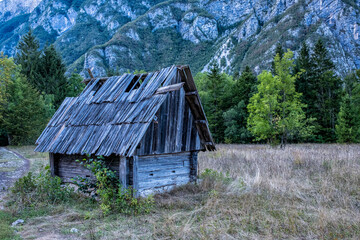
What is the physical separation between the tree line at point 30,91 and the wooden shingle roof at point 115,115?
14830 mm

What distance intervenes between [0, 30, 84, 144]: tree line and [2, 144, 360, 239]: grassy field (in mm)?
19607

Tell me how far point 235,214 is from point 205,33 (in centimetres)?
15774

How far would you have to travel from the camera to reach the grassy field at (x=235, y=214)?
5535 millimetres

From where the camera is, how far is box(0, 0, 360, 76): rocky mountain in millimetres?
94562

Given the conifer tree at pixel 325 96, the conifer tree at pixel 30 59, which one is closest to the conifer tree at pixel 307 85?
the conifer tree at pixel 325 96

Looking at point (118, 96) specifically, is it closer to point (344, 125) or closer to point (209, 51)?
point (344, 125)

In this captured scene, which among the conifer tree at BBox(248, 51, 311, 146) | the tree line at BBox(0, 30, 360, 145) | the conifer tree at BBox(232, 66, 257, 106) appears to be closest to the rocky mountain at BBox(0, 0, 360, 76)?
the tree line at BBox(0, 30, 360, 145)

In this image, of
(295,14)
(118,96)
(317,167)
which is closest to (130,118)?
(118,96)

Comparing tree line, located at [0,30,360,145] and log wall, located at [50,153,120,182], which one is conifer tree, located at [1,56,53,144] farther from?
log wall, located at [50,153,120,182]

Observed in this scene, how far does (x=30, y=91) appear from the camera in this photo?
32750 mm

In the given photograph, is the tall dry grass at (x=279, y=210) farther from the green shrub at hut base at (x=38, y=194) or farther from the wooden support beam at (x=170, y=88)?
the green shrub at hut base at (x=38, y=194)

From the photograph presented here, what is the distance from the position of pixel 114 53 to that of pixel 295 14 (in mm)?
80254

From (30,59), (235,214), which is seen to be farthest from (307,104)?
(30,59)

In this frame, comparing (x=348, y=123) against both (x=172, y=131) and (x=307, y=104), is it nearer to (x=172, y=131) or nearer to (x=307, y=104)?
(x=307, y=104)
